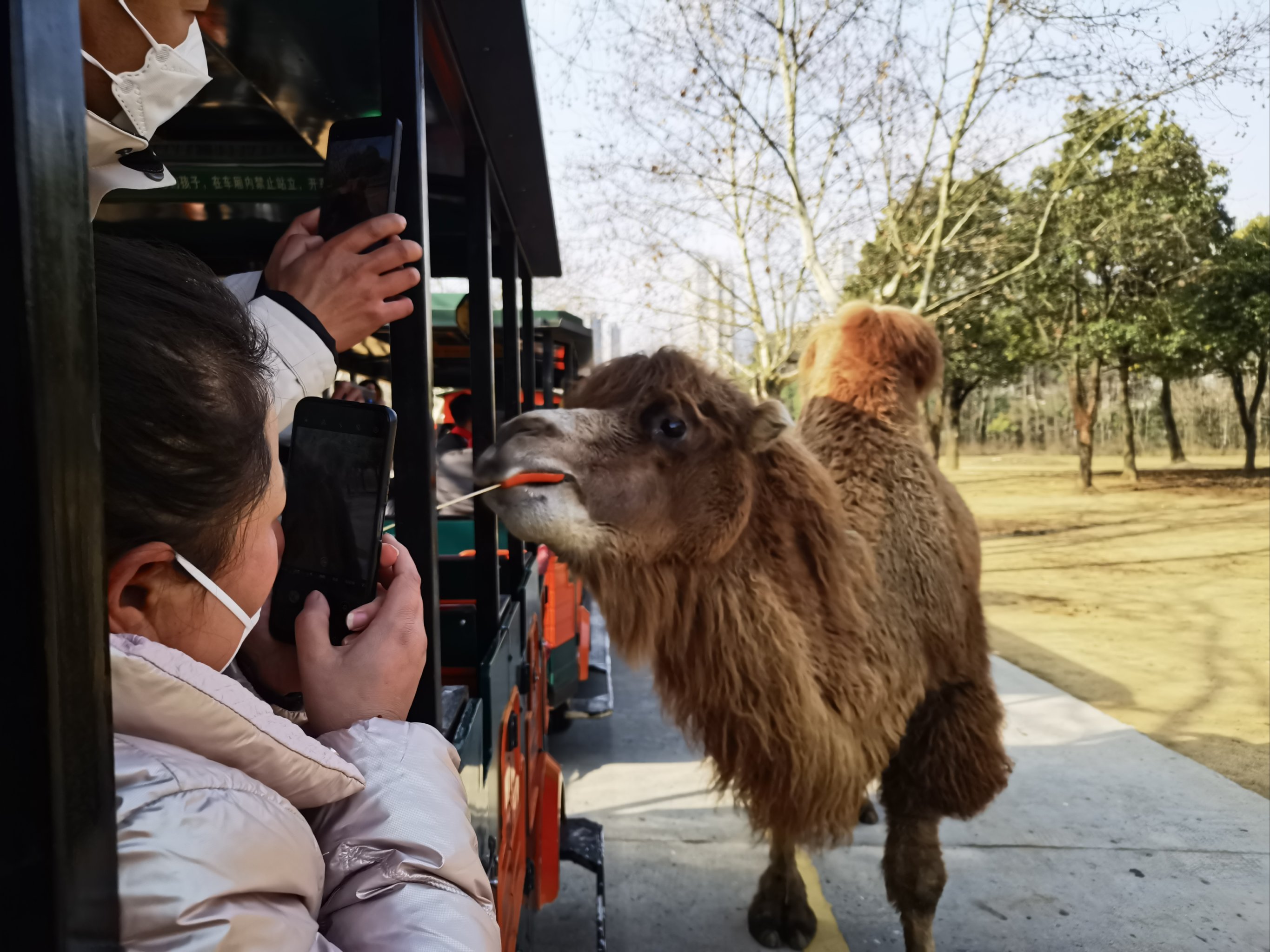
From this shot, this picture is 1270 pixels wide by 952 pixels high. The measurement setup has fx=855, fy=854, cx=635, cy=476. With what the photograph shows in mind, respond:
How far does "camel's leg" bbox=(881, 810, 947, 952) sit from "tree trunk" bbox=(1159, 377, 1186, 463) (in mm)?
24751

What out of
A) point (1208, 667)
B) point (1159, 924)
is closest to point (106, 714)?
point (1159, 924)

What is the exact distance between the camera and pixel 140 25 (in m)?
0.90

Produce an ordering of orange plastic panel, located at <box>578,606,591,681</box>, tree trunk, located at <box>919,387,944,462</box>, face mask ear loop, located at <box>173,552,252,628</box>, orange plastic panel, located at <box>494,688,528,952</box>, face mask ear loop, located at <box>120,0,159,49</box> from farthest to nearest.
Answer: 1. tree trunk, located at <box>919,387,944,462</box>
2. orange plastic panel, located at <box>578,606,591,681</box>
3. orange plastic panel, located at <box>494,688,528,952</box>
4. face mask ear loop, located at <box>120,0,159,49</box>
5. face mask ear loop, located at <box>173,552,252,628</box>

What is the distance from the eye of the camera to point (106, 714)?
52cm

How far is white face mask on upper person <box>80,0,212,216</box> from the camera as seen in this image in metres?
0.90

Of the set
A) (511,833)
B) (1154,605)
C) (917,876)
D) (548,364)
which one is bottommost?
(1154,605)

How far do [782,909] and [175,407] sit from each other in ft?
11.9

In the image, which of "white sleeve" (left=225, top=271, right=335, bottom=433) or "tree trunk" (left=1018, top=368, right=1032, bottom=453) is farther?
"tree trunk" (left=1018, top=368, right=1032, bottom=453)

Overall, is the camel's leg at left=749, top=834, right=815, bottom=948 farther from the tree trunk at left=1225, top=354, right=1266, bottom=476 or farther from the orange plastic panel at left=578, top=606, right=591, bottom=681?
the tree trunk at left=1225, top=354, right=1266, bottom=476

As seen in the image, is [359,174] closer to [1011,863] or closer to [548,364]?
[1011,863]

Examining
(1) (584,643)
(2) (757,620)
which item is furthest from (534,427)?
(1) (584,643)

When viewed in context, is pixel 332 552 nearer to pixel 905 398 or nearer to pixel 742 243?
pixel 905 398

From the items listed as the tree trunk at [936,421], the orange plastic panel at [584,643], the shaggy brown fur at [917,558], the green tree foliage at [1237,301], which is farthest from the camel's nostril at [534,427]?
the green tree foliage at [1237,301]

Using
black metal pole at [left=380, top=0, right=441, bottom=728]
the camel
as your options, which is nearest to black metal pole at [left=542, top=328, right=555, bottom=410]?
the camel
